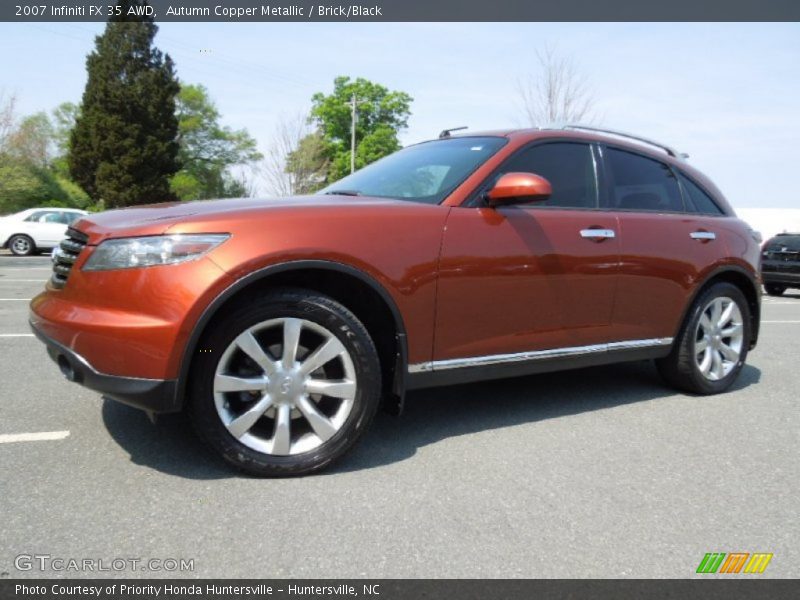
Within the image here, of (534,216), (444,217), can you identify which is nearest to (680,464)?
(534,216)

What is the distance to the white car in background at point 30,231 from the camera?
19.0 meters

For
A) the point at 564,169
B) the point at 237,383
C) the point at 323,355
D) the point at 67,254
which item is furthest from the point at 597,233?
the point at 67,254

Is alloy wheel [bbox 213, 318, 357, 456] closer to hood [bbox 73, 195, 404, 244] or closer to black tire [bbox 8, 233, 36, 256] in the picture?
hood [bbox 73, 195, 404, 244]

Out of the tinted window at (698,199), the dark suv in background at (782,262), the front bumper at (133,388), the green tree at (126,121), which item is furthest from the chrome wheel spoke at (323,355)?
the green tree at (126,121)

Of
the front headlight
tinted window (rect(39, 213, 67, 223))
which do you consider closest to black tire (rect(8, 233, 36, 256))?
tinted window (rect(39, 213, 67, 223))

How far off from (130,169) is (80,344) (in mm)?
34201

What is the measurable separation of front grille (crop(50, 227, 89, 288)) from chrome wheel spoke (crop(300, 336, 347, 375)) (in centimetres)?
107

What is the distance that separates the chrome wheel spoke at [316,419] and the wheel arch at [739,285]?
2.56 m

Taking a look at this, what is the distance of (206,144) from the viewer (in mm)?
49344

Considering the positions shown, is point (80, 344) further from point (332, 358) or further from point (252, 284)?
point (332, 358)

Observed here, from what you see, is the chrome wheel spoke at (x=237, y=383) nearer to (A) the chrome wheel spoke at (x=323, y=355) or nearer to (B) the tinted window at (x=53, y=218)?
(A) the chrome wheel spoke at (x=323, y=355)

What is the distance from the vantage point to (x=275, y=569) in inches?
82.0
